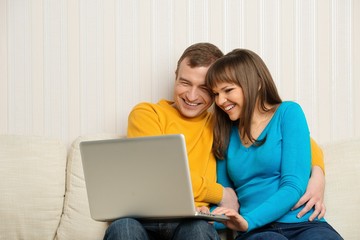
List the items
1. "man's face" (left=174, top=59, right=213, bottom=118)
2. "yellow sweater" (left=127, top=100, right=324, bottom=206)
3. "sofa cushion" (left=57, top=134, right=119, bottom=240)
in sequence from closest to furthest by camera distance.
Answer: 1. "yellow sweater" (left=127, top=100, right=324, bottom=206)
2. "man's face" (left=174, top=59, right=213, bottom=118)
3. "sofa cushion" (left=57, top=134, right=119, bottom=240)

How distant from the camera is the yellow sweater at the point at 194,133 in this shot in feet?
6.77

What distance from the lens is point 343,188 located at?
2205 millimetres

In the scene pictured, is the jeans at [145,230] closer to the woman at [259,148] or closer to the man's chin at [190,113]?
the woman at [259,148]

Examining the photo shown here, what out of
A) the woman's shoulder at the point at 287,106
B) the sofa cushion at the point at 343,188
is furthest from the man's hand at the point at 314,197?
the woman's shoulder at the point at 287,106

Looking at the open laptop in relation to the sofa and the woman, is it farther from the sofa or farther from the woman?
the sofa

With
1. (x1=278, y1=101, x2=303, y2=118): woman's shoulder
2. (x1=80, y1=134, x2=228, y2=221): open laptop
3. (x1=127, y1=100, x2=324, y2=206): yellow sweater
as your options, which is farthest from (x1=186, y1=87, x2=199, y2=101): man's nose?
(x1=80, y1=134, x2=228, y2=221): open laptop

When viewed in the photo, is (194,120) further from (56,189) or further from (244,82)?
(56,189)

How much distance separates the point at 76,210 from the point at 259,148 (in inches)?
29.0

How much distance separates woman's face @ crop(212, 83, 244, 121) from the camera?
208 centimetres

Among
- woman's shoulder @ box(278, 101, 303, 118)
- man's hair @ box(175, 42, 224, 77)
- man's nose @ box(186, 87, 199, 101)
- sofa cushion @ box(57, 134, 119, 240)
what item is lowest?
sofa cushion @ box(57, 134, 119, 240)

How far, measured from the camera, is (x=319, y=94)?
8.32 ft

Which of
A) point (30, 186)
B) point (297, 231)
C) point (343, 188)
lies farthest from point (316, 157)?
point (30, 186)

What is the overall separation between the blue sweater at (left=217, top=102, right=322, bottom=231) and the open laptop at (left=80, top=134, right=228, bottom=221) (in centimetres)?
26

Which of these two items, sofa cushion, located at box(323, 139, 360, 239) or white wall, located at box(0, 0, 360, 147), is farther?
white wall, located at box(0, 0, 360, 147)
